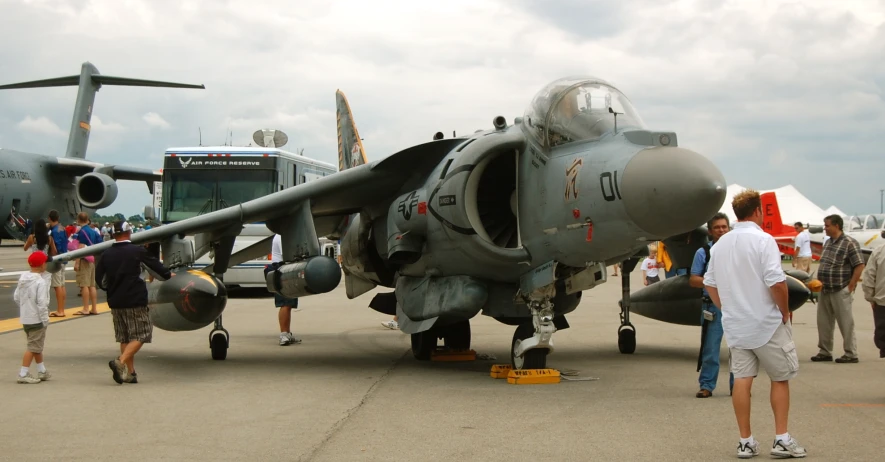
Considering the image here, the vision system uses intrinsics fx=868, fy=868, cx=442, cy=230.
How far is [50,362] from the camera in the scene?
10.2m

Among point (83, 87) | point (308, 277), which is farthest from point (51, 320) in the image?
point (83, 87)

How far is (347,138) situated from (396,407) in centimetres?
865

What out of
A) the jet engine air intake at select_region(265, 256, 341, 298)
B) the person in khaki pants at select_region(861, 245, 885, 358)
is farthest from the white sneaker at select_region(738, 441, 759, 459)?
the jet engine air intake at select_region(265, 256, 341, 298)

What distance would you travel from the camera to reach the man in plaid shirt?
997cm

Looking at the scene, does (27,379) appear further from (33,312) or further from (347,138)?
(347,138)

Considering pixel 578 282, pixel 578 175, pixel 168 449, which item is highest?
pixel 578 175

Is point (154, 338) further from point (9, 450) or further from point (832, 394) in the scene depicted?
point (832, 394)

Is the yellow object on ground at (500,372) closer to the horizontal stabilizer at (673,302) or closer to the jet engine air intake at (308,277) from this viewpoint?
the jet engine air intake at (308,277)

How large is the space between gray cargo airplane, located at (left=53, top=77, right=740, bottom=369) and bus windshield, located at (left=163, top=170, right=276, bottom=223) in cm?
769

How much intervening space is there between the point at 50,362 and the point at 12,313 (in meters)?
7.15

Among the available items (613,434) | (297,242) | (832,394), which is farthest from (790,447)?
(297,242)

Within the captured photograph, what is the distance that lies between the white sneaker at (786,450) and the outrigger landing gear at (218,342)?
7.09m

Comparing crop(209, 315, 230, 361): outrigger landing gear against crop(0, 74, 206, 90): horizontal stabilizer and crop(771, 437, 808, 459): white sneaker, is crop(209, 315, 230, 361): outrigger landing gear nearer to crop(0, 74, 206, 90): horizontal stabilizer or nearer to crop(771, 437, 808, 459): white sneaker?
crop(771, 437, 808, 459): white sneaker

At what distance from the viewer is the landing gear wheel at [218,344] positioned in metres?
10.6
